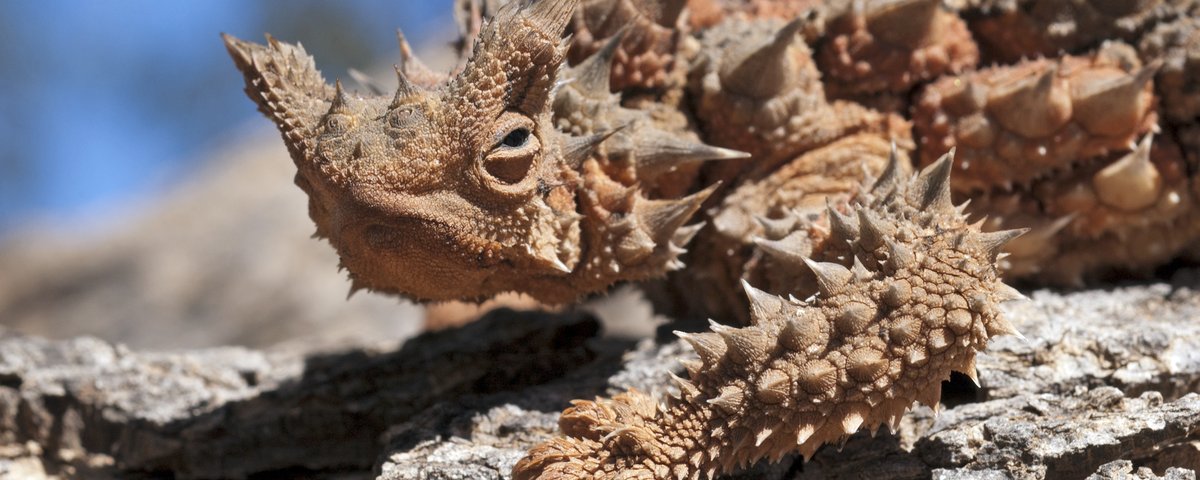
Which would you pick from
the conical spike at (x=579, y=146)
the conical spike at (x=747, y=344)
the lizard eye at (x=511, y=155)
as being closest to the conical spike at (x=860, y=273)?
the conical spike at (x=747, y=344)

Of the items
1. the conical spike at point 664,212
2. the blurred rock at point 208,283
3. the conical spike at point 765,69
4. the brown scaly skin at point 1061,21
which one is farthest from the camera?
the blurred rock at point 208,283

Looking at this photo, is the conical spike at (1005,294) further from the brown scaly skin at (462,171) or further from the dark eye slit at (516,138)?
the dark eye slit at (516,138)

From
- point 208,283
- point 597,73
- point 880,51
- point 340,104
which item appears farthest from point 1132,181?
point 208,283

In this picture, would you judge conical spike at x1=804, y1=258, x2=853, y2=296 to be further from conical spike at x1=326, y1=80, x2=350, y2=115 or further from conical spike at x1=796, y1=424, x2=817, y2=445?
Result: conical spike at x1=326, y1=80, x2=350, y2=115

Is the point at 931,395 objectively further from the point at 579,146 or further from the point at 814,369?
the point at 579,146

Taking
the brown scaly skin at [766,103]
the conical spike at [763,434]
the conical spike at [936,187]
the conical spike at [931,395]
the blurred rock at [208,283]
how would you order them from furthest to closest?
the blurred rock at [208,283], the brown scaly skin at [766,103], the conical spike at [936,187], the conical spike at [931,395], the conical spike at [763,434]

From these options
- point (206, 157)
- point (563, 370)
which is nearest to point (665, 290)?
point (563, 370)
